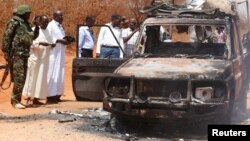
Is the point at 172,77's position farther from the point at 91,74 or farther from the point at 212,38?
the point at 212,38

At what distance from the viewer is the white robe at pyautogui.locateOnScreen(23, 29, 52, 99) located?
34.1 feet

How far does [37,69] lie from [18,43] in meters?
0.94

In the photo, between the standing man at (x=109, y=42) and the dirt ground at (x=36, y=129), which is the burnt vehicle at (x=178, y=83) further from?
the standing man at (x=109, y=42)

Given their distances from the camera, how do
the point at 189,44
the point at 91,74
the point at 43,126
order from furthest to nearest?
the point at 189,44 < the point at 91,74 < the point at 43,126

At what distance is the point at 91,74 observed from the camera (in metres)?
8.52

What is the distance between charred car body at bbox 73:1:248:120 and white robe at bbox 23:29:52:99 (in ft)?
6.32

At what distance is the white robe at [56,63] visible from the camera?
10.9 m

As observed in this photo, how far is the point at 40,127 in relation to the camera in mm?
7793

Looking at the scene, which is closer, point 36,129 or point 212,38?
point 36,129

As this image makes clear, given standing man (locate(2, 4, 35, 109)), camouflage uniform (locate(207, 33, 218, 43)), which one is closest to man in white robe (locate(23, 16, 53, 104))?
standing man (locate(2, 4, 35, 109))

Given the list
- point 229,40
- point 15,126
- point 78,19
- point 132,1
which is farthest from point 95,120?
point 132,1

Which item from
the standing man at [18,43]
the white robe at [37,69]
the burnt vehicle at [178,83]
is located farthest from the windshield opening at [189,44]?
the white robe at [37,69]

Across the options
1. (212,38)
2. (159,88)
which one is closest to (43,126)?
(159,88)

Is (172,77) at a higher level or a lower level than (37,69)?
higher
